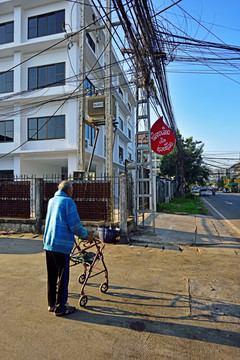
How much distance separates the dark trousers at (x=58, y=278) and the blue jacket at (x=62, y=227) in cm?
11

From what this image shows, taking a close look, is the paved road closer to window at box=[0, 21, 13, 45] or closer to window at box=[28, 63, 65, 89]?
window at box=[28, 63, 65, 89]

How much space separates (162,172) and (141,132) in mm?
23108

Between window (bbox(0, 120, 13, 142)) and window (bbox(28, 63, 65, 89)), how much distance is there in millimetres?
2876

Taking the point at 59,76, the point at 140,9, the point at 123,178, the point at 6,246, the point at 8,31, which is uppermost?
the point at 8,31

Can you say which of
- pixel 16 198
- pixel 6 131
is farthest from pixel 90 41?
pixel 16 198

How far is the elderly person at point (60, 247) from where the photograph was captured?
2803 millimetres

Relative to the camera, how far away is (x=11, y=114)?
49.7 ft

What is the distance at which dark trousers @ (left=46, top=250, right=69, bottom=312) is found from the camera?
2.81 metres

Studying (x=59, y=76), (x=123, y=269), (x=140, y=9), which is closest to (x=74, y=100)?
(x=59, y=76)

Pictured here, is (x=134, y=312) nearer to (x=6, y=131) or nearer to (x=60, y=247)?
(x=60, y=247)

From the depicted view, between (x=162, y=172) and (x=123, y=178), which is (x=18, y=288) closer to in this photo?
(x=123, y=178)

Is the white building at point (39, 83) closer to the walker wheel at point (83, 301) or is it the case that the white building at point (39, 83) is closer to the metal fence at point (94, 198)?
the metal fence at point (94, 198)

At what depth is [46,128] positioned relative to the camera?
14.5 m

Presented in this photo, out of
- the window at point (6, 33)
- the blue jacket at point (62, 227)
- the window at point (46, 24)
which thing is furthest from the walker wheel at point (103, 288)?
the window at point (6, 33)
